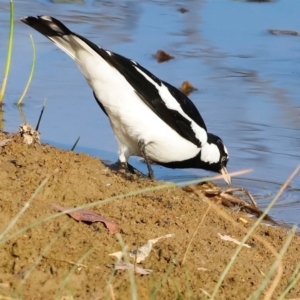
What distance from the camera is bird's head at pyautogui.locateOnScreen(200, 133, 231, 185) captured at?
6070 mm

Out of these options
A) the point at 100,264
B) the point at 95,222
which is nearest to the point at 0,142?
the point at 95,222

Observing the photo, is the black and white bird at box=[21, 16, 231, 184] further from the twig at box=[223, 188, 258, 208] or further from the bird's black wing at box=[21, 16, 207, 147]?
the twig at box=[223, 188, 258, 208]

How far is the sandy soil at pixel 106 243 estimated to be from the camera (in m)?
3.32

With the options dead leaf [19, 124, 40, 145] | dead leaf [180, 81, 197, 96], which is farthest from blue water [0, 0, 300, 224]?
dead leaf [19, 124, 40, 145]

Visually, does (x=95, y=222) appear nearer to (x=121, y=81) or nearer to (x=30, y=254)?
(x=30, y=254)

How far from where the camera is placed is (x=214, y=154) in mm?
6105

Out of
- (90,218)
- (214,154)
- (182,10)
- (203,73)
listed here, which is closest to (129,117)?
(214,154)

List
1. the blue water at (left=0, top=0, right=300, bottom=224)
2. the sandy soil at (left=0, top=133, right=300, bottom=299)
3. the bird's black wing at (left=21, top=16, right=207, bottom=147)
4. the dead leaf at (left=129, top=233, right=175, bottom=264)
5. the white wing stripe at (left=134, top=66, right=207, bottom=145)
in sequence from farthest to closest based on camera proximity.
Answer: the blue water at (left=0, top=0, right=300, bottom=224), the white wing stripe at (left=134, top=66, right=207, bottom=145), the bird's black wing at (left=21, top=16, right=207, bottom=147), the dead leaf at (left=129, top=233, right=175, bottom=264), the sandy soil at (left=0, top=133, right=300, bottom=299)

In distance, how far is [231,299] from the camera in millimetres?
3457

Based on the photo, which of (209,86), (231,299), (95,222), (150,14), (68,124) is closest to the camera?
(231,299)

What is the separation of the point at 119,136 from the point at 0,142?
102 cm

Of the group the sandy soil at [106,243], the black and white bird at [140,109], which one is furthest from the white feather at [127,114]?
the sandy soil at [106,243]

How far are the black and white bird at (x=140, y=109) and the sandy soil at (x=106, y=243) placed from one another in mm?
772

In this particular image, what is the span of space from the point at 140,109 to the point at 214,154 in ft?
2.66
